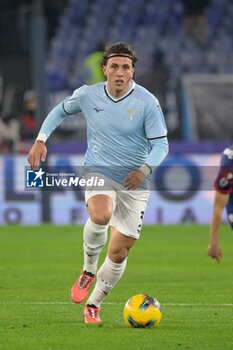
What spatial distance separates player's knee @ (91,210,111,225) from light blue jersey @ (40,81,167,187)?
1.29ft

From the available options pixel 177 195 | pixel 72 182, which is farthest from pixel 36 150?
pixel 177 195

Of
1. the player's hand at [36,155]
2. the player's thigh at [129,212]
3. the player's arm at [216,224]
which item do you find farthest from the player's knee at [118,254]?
the player's hand at [36,155]

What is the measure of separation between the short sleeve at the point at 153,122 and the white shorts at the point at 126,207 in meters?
0.45

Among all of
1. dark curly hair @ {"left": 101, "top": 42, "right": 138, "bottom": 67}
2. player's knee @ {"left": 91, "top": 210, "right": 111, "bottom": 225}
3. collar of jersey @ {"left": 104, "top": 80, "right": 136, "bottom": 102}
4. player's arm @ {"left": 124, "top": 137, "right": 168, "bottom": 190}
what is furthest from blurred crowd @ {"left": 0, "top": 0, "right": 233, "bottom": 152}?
player's knee @ {"left": 91, "top": 210, "right": 111, "bottom": 225}

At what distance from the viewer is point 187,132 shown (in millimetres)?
18297

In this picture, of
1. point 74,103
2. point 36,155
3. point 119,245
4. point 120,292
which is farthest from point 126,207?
point 120,292

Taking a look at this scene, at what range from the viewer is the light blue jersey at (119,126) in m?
6.82

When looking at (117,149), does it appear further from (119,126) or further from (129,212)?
(129,212)

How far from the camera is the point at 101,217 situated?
6574 millimetres

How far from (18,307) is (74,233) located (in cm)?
817

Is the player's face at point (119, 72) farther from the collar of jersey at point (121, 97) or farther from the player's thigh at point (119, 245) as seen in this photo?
the player's thigh at point (119, 245)

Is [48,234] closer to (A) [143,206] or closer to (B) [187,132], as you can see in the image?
(B) [187,132]

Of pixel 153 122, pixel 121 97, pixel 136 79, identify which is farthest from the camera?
pixel 136 79

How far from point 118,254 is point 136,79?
38.6 ft
